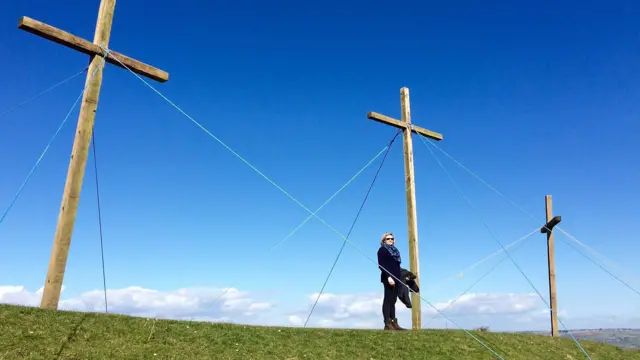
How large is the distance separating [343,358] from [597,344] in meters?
12.2

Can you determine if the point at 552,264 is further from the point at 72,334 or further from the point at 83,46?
the point at 83,46

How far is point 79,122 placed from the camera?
1200 cm

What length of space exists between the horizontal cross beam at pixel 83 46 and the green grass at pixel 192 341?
5.56 metres

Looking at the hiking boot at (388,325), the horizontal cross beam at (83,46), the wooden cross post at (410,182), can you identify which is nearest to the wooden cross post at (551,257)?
the wooden cross post at (410,182)

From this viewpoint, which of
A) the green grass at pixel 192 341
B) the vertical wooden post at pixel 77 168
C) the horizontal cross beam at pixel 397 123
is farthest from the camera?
the horizontal cross beam at pixel 397 123

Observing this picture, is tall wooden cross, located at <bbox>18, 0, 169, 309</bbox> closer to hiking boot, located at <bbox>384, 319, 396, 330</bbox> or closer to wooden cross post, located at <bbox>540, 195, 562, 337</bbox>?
hiking boot, located at <bbox>384, 319, 396, 330</bbox>

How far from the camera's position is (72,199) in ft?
38.0

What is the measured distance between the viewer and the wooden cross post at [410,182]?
1563 centimetres

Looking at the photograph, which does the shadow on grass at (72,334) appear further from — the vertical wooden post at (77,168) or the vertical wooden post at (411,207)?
the vertical wooden post at (411,207)

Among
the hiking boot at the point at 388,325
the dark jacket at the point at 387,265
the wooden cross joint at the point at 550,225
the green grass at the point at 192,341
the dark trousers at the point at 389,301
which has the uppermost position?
the wooden cross joint at the point at 550,225

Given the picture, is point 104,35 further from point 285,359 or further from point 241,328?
point 285,359

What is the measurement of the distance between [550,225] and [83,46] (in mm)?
16648

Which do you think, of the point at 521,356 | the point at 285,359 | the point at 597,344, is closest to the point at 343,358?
the point at 285,359

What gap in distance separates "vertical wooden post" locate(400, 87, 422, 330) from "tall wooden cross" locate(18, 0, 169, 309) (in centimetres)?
829
